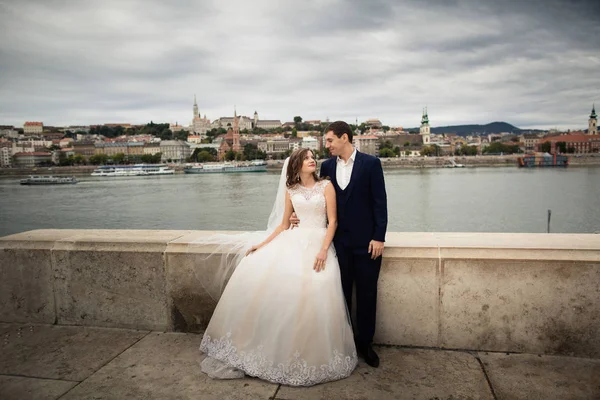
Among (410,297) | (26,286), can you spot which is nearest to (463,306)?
(410,297)

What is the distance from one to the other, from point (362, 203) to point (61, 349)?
1.83m

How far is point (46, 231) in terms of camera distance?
3055 mm

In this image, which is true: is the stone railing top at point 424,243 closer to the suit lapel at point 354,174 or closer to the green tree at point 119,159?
the suit lapel at point 354,174

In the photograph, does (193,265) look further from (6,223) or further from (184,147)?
(184,147)

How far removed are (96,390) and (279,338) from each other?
85 centimetres

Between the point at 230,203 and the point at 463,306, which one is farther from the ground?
the point at 463,306

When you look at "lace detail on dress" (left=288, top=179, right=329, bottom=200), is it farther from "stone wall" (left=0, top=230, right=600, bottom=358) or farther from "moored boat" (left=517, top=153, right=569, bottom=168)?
"moored boat" (left=517, top=153, right=569, bottom=168)

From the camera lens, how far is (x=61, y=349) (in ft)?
7.81

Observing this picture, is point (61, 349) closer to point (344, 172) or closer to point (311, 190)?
point (311, 190)

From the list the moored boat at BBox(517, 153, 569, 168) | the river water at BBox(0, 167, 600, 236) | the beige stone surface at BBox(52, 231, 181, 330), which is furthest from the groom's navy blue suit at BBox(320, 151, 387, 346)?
the moored boat at BBox(517, 153, 569, 168)

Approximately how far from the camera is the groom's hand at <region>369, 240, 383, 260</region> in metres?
2.17

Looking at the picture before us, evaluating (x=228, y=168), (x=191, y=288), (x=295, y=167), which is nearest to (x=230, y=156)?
(x=228, y=168)

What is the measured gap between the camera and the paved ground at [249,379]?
190 centimetres

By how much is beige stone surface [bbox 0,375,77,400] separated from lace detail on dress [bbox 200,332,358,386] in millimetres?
714
